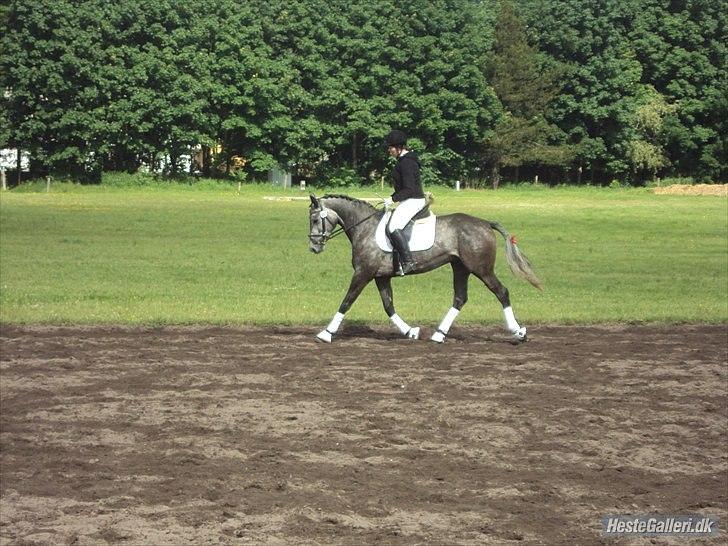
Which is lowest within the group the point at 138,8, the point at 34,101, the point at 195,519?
the point at 195,519

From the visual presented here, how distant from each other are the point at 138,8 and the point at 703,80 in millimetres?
42003

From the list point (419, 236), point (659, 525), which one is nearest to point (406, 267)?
point (419, 236)

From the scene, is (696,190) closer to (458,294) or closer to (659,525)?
(458,294)

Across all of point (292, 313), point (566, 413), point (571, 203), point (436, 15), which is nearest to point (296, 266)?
point (292, 313)

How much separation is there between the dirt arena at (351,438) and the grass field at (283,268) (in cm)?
289

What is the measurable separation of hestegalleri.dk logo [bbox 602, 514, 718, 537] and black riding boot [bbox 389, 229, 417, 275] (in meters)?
8.76

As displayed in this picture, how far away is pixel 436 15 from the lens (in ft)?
294

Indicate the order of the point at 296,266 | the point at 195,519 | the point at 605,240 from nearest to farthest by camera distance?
the point at 195,519, the point at 296,266, the point at 605,240

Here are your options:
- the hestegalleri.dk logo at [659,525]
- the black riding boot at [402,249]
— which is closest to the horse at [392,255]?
the black riding boot at [402,249]

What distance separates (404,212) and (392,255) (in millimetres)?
685

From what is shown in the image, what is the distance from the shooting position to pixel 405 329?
18.6 m

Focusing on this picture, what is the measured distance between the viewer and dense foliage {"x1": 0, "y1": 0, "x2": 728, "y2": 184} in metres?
78.8

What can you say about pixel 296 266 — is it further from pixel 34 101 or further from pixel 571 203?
pixel 34 101

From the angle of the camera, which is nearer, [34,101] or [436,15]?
[34,101]
